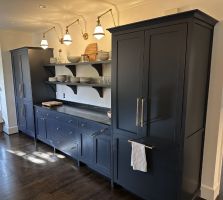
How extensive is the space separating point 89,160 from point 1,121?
10.3 feet

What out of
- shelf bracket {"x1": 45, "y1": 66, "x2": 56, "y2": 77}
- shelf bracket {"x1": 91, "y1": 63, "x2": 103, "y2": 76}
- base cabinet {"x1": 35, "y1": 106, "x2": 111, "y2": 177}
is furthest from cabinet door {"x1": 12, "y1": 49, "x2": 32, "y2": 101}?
shelf bracket {"x1": 91, "y1": 63, "x2": 103, "y2": 76}

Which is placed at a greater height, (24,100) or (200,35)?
(200,35)

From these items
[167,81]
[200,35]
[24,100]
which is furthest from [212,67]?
[24,100]

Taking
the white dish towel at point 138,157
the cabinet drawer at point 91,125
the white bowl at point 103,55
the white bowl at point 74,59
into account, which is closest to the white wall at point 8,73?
the white bowl at point 74,59

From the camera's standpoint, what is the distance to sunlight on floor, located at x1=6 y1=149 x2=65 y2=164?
3.42 metres

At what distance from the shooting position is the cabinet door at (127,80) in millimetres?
2111

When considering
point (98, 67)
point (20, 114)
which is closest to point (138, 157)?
point (98, 67)

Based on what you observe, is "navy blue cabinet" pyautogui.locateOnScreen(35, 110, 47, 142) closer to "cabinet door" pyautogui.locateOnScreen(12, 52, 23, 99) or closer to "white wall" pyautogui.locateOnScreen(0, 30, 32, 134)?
"cabinet door" pyautogui.locateOnScreen(12, 52, 23, 99)

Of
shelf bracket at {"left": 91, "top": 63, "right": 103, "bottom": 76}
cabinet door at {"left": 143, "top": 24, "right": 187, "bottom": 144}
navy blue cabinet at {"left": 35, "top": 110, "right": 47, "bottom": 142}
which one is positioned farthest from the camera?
navy blue cabinet at {"left": 35, "top": 110, "right": 47, "bottom": 142}

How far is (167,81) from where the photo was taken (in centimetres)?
191

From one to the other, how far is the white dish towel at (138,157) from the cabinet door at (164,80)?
0.19 metres

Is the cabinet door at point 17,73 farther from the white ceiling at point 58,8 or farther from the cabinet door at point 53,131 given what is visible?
the cabinet door at point 53,131

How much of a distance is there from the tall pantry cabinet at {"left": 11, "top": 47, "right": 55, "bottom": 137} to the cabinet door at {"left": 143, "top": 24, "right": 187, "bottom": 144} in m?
2.85

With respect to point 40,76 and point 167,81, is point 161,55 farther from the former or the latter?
point 40,76
